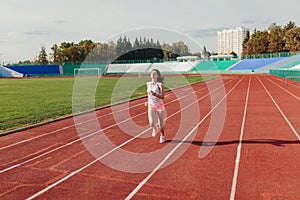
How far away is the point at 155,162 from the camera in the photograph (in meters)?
6.36

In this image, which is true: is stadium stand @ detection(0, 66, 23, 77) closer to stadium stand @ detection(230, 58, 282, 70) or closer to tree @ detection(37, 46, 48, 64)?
tree @ detection(37, 46, 48, 64)

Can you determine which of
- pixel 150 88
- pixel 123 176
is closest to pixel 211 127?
pixel 150 88

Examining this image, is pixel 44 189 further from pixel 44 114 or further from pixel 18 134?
pixel 44 114

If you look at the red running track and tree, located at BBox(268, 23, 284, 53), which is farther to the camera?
tree, located at BBox(268, 23, 284, 53)

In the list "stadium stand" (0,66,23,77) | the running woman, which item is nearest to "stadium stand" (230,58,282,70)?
"stadium stand" (0,66,23,77)

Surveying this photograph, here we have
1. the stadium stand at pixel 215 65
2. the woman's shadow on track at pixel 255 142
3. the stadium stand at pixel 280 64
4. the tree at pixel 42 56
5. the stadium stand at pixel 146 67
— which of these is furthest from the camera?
the tree at pixel 42 56

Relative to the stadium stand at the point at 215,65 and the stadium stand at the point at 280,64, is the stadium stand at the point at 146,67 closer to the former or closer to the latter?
the stadium stand at the point at 215,65

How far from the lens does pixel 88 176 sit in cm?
559

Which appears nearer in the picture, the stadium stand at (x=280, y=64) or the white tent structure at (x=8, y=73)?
the stadium stand at (x=280, y=64)

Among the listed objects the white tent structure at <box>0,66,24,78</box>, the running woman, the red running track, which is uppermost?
the white tent structure at <box>0,66,24,78</box>

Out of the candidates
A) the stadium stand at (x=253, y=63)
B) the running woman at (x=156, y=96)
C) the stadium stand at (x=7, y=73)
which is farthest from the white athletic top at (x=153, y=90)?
the stadium stand at (x=7, y=73)

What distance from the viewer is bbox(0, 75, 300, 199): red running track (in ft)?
16.0

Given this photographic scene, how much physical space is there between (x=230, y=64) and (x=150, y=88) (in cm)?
7161

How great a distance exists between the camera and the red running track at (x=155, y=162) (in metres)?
4.88
